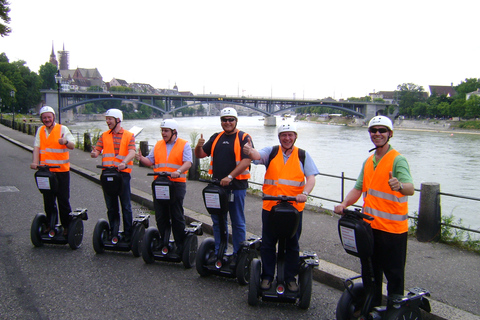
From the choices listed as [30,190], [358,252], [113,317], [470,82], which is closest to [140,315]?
[113,317]

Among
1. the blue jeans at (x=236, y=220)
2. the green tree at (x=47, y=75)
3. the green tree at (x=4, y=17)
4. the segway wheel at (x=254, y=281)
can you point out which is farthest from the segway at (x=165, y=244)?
the green tree at (x=47, y=75)

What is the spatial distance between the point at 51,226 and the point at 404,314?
4236 millimetres

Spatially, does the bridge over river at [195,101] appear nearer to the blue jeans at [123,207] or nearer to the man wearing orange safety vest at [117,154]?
the man wearing orange safety vest at [117,154]

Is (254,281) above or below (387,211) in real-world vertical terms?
below

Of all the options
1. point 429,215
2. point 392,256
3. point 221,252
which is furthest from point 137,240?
point 429,215

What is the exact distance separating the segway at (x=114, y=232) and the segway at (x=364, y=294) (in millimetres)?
2716

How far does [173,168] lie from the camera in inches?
189

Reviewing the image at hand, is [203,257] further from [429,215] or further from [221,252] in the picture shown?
[429,215]

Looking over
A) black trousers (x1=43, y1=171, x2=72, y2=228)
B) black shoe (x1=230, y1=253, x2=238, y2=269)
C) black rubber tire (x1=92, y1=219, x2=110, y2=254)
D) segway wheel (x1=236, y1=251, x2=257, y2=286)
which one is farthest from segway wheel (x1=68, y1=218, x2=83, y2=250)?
segway wheel (x1=236, y1=251, x2=257, y2=286)

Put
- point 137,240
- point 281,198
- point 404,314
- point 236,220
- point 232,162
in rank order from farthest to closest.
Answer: point 137,240, point 236,220, point 232,162, point 281,198, point 404,314

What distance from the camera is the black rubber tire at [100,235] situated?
5133 mm

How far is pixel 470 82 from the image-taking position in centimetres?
11012

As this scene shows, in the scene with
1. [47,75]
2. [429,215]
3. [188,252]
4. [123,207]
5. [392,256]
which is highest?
[47,75]

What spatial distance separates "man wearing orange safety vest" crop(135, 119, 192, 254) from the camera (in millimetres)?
4758
